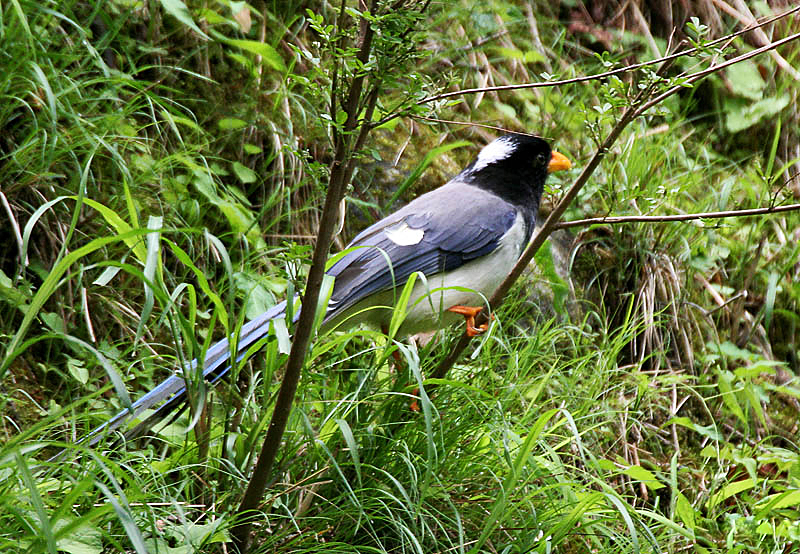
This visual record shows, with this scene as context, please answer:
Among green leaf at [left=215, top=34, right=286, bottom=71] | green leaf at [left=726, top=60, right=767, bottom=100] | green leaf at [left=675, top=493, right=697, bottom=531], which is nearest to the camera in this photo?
green leaf at [left=675, top=493, right=697, bottom=531]

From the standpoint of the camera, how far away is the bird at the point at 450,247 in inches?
121

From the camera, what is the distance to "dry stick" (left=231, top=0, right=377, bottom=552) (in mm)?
1912

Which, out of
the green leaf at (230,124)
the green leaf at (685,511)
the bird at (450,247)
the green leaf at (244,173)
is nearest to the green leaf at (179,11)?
the green leaf at (230,124)

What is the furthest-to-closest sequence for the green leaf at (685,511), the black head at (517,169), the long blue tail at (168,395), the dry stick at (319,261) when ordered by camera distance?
the black head at (517,169)
the green leaf at (685,511)
the long blue tail at (168,395)
the dry stick at (319,261)

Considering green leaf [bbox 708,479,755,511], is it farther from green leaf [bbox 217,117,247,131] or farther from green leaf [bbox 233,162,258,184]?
green leaf [bbox 217,117,247,131]

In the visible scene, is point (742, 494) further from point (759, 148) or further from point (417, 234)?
point (759, 148)

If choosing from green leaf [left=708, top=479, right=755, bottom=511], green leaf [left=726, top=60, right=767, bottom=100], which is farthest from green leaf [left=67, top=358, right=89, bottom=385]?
green leaf [left=726, top=60, right=767, bottom=100]

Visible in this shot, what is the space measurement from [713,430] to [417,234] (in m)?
1.56

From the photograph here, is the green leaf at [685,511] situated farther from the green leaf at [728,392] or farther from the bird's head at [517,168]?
the bird's head at [517,168]

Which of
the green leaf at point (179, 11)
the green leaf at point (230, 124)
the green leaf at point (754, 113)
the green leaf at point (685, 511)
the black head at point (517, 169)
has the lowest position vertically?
the green leaf at point (685, 511)

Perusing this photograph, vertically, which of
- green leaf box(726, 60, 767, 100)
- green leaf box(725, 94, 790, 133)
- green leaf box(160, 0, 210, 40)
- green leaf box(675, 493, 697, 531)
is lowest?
green leaf box(675, 493, 697, 531)

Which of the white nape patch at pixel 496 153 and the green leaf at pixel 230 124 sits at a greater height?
the green leaf at pixel 230 124

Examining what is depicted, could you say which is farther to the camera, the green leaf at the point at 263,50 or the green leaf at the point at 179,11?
the green leaf at the point at 263,50

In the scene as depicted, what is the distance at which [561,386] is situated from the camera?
11.2ft
